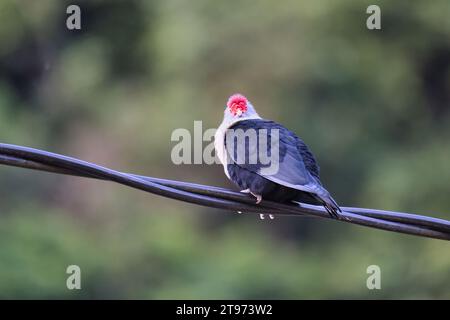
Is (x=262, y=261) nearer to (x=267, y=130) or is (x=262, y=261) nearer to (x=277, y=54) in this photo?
(x=277, y=54)

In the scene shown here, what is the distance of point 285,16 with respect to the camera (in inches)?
527

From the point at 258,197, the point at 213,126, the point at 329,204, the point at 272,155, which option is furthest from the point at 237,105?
the point at 213,126

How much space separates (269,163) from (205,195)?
0.70 m

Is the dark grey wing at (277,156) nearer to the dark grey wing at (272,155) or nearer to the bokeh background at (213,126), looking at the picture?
the dark grey wing at (272,155)

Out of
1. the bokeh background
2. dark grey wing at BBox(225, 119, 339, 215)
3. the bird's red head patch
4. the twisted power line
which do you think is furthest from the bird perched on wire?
the bokeh background

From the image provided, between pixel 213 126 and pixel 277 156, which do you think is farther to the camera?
pixel 213 126

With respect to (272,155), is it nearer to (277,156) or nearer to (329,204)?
(277,156)

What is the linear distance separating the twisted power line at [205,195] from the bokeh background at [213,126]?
22.8 ft

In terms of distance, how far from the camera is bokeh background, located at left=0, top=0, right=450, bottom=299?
11.7 meters

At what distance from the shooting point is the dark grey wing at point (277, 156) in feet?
14.1

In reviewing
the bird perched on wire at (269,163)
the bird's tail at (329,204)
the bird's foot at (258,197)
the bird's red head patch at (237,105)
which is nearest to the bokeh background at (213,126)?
the bird's red head patch at (237,105)

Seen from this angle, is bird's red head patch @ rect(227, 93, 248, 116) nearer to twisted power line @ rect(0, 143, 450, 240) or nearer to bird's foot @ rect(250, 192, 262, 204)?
bird's foot @ rect(250, 192, 262, 204)

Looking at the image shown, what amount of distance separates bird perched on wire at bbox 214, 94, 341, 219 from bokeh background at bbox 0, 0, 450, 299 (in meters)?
6.24

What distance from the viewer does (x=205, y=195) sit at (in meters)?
3.89
